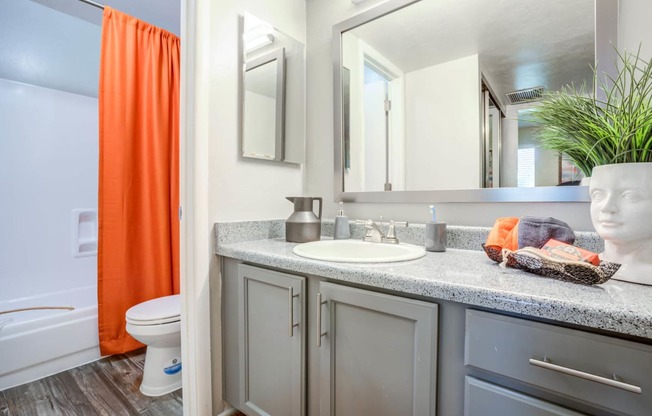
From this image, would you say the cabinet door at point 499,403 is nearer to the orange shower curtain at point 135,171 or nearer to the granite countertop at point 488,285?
the granite countertop at point 488,285

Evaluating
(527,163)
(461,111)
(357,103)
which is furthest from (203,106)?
(527,163)

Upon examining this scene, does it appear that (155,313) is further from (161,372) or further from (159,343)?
(161,372)

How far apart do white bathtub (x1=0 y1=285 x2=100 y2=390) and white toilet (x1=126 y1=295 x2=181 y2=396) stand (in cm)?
50

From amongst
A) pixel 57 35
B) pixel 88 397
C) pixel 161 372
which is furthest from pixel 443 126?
pixel 57 35

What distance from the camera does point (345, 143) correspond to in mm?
1542

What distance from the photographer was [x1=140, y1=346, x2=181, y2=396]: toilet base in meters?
1.53

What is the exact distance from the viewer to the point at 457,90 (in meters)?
1.21

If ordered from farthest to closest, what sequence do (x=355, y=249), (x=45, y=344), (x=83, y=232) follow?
(x=83, y=232) < (x=45, y=344) < (x=355, y=249)

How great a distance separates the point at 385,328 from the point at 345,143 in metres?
1.00

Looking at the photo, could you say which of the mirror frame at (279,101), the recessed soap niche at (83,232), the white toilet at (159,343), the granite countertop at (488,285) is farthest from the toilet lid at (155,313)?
the recessed soap niche at (83,232)

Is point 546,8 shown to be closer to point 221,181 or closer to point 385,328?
point 385,328

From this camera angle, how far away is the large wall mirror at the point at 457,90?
3.30 ft

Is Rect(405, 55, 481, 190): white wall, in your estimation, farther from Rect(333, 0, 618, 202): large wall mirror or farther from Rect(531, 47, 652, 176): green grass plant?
Rect(531, 47, 652, 176): green grass plant

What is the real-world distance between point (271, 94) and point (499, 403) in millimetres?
1490
